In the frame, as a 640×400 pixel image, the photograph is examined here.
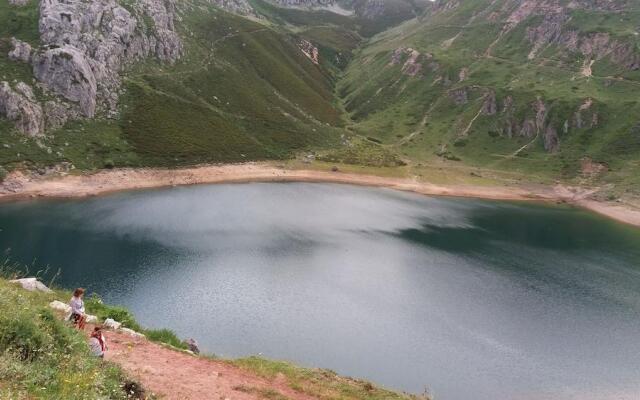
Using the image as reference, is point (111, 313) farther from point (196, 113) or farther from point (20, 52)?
point (196, 113)

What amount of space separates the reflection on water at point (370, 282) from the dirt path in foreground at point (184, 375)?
844 inches

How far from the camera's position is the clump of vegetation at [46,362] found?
1402cm

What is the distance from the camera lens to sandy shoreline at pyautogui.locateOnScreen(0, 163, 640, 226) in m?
100

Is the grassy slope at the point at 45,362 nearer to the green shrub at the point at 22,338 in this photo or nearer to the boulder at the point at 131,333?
the green shrub at the point at 22,338

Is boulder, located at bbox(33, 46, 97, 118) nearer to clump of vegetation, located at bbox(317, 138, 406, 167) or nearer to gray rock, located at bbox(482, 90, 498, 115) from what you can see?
clump of vegetation, located at bbox(317, 138, 406, 167)

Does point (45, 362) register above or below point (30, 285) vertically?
above

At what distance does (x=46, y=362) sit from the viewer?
53.2 feet

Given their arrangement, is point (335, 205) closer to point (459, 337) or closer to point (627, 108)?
point (459, 337)

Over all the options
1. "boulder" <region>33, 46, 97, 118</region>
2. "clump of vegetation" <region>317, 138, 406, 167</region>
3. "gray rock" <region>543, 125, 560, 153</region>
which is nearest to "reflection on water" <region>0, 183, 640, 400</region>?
"clump of vegetation" <region>317, 138, 406, 167</region>

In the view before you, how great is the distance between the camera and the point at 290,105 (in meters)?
176

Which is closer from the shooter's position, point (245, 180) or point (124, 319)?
point (124, 319)

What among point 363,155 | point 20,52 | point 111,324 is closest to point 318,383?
point 111,324

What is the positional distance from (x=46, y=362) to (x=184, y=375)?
8393 mm

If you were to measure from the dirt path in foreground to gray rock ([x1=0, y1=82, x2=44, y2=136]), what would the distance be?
331 feet
